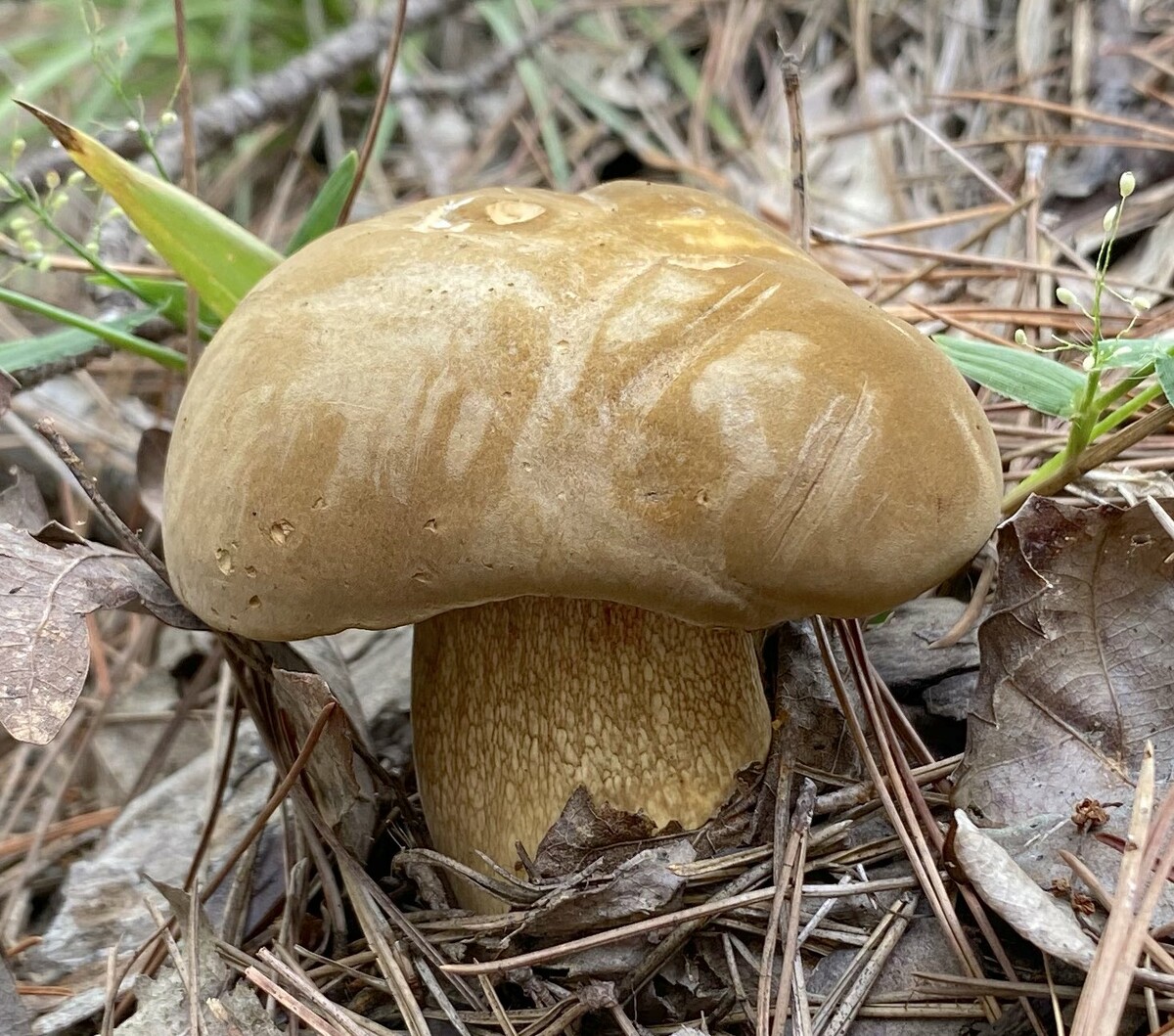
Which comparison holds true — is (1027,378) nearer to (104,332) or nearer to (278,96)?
(104,332)

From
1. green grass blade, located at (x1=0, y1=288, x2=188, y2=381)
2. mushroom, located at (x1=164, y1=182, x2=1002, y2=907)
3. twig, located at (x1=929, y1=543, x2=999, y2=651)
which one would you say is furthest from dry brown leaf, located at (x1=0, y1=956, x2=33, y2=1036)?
twig, located at (x1=929, y1=543, x2=999, y2=651)

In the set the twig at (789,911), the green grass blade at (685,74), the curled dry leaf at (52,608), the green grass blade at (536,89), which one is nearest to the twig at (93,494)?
the curled dry leaf at (52,608)

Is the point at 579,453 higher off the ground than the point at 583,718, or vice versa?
the point at 579,453

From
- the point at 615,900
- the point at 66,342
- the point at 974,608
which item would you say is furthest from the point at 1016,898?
the point at 66,342

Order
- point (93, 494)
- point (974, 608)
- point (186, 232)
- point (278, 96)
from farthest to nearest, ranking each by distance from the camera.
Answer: point (278, 96) < point (186, 232) < point (974, 608) < point (93, 494)

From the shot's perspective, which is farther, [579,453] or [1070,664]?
[1070,664]

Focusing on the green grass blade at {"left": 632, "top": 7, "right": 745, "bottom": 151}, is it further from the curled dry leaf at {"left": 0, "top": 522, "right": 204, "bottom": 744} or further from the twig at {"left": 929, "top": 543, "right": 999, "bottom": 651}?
the curled dry leaf at {"left": 0, "top": 522, "right": 204, "bottom": 744}

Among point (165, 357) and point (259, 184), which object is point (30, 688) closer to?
point (165, 357)
